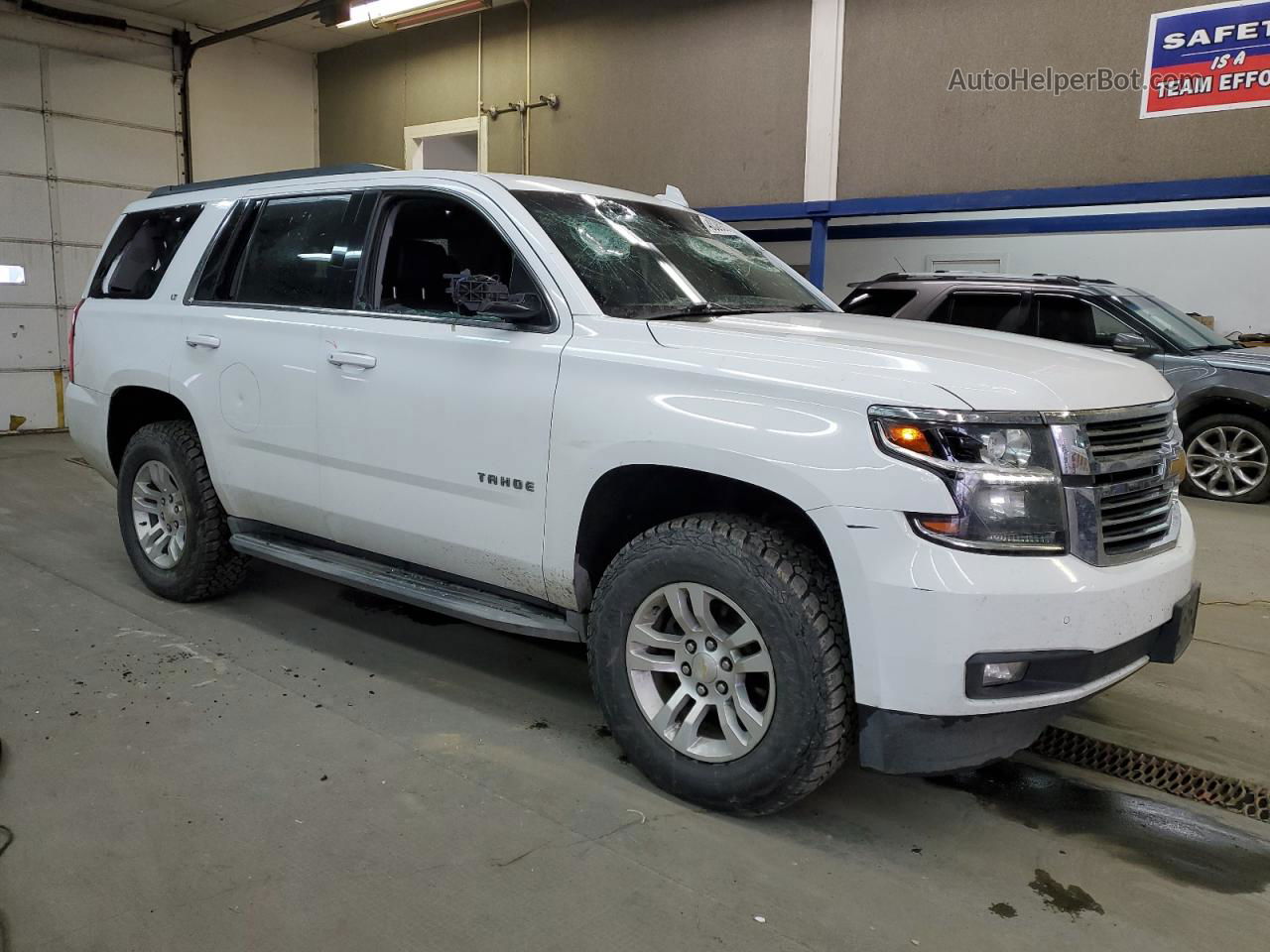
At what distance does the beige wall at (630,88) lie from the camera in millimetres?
9781

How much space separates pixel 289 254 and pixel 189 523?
4.34 ft

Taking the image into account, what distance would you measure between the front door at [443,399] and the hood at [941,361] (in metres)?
0.53

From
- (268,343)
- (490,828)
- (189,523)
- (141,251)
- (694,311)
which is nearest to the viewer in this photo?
(490,828)

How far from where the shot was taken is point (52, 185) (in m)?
11.3

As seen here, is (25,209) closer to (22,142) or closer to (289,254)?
(22,142)

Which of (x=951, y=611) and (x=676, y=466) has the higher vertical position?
(x=676, y=466)

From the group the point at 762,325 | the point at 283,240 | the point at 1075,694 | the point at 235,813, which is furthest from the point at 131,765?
the point at 1075,694

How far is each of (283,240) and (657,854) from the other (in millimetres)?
2917

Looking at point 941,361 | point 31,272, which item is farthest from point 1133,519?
point 31,272

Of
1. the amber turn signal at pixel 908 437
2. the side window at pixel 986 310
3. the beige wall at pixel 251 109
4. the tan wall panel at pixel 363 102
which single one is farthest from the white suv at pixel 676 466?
the beige wall at pixel 251 109

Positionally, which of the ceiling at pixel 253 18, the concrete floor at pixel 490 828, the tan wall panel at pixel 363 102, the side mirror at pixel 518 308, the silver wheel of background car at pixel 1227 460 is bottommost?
the concrete floor at pixel 490 828

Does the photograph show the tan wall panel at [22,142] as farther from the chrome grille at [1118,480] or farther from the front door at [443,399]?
the chrome grille at [1118,480]

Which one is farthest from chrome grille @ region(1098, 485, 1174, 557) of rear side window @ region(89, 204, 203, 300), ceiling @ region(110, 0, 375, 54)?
ceiling @ region(110, 0, 375, 54)

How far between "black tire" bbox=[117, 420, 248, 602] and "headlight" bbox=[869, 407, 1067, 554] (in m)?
3.20
